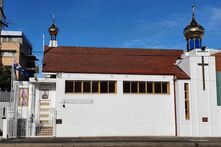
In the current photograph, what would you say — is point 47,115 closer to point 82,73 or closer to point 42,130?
point 42,130

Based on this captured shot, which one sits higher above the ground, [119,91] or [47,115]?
[119,91]

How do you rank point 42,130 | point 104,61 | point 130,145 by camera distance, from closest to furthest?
point 130,145
point 42,130
point 104,61

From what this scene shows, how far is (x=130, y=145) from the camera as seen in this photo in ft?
82.4

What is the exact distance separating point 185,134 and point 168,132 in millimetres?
1536

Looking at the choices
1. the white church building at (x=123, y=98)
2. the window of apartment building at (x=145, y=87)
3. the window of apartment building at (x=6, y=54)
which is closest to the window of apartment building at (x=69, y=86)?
the white church building at (x=123, y=98)

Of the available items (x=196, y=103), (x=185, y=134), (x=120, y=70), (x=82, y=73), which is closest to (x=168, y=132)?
(x=185, y=134)

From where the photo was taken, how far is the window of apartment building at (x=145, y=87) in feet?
117

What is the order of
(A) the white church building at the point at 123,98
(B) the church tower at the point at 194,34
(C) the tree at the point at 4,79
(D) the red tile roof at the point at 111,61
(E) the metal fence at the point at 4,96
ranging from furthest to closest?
(C) the tree at the point at 4,79 < (B) the church tower at the point at 194,34 < (D) the red tile roof at the point at 111,61 < (E) the metal fence at the point at 4,96 < (A) the white church building at the point at 123,98

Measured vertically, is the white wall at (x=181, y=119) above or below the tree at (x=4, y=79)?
below

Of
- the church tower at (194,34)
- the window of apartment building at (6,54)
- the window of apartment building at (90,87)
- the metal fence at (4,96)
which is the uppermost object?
the window of apartment building at (6,54)

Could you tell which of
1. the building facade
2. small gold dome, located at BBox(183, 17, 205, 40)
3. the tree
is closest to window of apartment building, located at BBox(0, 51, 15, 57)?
the building facade

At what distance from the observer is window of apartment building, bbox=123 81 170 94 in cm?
3566

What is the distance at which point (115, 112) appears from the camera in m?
35.0

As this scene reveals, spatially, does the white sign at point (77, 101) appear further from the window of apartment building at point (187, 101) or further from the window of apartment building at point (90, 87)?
the window of apartment building at point (187, 101)
